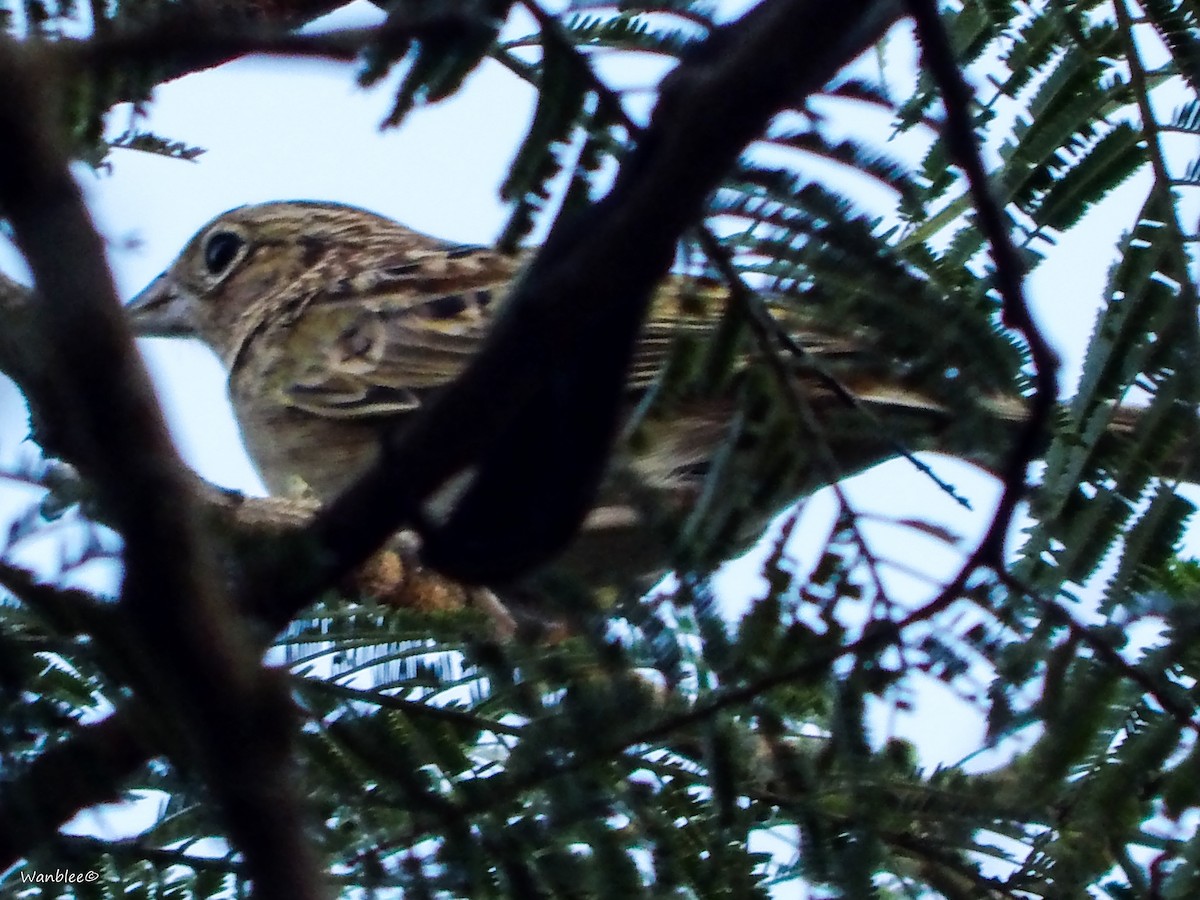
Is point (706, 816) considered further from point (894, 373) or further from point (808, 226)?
point (808, 226)

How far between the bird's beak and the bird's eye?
0.54ft

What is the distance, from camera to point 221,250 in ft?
22.3

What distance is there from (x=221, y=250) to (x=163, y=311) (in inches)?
12.6

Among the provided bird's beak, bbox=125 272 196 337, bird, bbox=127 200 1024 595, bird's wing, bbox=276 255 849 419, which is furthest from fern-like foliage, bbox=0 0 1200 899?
bird's beak, bbox=125 272 196 337

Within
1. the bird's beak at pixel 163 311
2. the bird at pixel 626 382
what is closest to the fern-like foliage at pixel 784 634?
the bird at pixel 626 382

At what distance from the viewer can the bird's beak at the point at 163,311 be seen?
670 centimetres

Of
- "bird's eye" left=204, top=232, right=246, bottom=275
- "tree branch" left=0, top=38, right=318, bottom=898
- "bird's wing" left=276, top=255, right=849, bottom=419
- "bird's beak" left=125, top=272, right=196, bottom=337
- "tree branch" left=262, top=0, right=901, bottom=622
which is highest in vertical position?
"bird's eye" left=204, top=232, right=246, bottom=275

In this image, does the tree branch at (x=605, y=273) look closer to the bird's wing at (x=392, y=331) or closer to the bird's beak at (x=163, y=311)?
the bird's wing at (x=392, y=331)

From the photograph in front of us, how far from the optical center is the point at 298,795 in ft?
5.05

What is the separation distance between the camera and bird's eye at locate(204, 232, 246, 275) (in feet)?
22.1

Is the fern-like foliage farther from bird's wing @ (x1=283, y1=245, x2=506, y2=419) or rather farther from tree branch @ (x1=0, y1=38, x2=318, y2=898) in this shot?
bird's wing @ (x1=283, y1=245, x2=506, y2=419)

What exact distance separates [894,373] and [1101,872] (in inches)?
30.7

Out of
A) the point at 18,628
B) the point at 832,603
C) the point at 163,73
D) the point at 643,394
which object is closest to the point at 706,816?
the point at 832,603

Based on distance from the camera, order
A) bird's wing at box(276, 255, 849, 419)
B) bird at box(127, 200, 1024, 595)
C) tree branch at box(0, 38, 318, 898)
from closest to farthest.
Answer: tree branch at box(0, 38, 318, 898) → bird at box(127, 200, 1024, 595) → bird's wing at box(276, 255, 849, 419)
